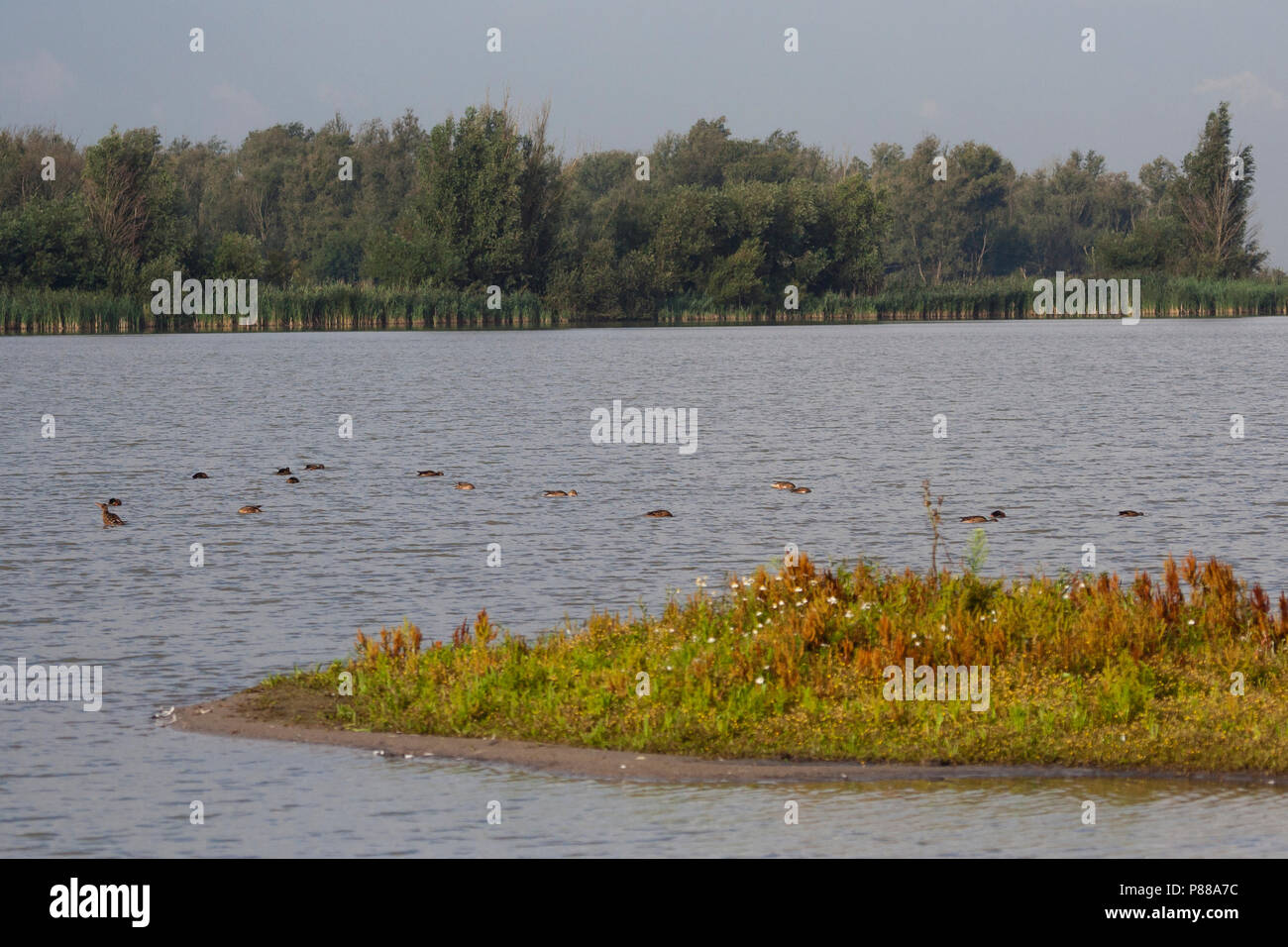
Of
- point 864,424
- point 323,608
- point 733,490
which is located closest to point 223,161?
point 864,424

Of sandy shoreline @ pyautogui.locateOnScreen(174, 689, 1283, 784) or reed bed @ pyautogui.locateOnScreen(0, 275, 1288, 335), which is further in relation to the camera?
reed bed @ pyautogui.locateOnScreen(0, 275, 1288, 335)

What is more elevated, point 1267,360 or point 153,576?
point 1267,360

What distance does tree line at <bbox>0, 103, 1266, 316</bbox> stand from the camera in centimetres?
11381

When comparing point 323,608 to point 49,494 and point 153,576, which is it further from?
point 49,494

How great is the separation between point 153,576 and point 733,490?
14.0 m

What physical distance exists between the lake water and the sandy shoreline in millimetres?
248

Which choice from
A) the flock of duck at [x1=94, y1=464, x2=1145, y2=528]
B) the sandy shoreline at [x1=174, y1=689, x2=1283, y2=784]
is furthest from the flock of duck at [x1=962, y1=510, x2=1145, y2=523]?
the sandy shoreline at [x1=174, y1=689, x2=1283, y2=784]

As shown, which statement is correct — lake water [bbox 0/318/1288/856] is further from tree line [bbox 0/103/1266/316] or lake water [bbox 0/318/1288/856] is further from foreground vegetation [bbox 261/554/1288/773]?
tree line [bbox 0/103/1266/316]

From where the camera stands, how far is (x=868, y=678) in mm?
14742

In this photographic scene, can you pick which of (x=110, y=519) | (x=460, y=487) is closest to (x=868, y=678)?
(x=110, y=519)

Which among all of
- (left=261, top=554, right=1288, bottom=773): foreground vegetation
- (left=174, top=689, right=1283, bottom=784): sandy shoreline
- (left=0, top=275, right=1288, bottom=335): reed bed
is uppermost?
(left=0, top=275, right=1288, bottom=335): reed bed

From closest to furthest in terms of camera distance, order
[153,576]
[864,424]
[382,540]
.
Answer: [153,576] < [382,540] < [864,424]

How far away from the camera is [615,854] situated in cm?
1157

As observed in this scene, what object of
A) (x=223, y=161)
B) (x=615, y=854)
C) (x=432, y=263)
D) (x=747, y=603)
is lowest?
(x=615, y=854)
